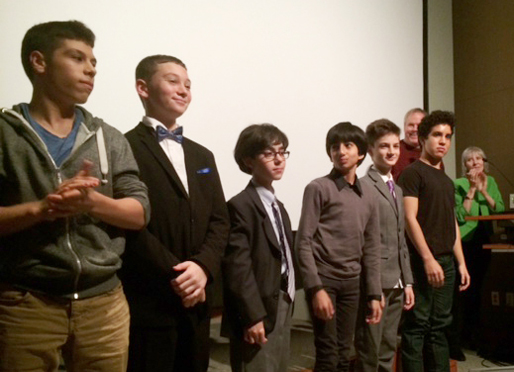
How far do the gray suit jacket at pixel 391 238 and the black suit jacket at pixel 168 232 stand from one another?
91 centimetres

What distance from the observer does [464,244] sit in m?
3.61

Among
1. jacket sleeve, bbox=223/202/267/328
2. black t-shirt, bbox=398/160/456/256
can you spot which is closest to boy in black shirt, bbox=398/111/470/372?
black t-shirt, bbox=398/160/456/256

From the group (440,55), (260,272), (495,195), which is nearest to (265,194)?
(260,272)

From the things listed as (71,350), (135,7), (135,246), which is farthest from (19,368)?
(135,7)

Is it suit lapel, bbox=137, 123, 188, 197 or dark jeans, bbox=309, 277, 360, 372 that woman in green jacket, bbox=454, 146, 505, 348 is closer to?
dark jeans, bbox=309, 277, 360, 372

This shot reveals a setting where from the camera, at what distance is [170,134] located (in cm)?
158

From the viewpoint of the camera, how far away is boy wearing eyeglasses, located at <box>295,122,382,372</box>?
6.35ft

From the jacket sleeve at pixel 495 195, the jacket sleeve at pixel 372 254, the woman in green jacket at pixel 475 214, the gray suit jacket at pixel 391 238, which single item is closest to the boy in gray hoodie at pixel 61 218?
the jacket sleeve at pixel 372 254

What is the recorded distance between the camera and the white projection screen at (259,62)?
196cm

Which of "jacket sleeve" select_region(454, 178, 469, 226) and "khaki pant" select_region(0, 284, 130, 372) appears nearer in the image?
"khaki pant" select_region(0, 284, 130, 372)

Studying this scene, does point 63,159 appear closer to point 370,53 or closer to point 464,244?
point 370,53

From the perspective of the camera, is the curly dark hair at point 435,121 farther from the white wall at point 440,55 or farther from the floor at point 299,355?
the white wall at point 440,55

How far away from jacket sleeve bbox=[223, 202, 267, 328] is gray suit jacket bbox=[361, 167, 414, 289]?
2.53ft

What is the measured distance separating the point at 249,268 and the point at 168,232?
1.11ft
